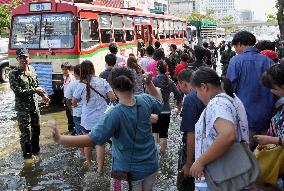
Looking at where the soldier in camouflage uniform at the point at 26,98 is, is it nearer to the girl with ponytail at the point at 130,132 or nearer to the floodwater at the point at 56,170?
the floodwater at the point at 56,170

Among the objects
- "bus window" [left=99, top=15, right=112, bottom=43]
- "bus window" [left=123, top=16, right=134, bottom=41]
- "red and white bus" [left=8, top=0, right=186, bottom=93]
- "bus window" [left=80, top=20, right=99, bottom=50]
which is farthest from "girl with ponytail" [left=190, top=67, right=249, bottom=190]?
"bus window" [left=123, top=16, right=134, bottom=41]

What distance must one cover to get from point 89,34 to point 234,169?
1026 centimetres

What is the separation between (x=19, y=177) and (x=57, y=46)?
6.39 meters

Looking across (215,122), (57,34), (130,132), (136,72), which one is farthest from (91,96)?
(57,34)

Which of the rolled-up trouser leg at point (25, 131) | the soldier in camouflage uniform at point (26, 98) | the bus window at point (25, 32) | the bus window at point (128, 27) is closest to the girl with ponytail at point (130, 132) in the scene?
the soldier in camouflage uniform at point (26, 98)

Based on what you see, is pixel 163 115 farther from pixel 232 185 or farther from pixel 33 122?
pixel 232 185

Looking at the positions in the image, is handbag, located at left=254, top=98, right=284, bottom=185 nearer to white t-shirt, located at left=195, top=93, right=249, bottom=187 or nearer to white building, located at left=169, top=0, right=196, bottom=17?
white t-shirt, located at left=195, top=93, right=249, bottom=187

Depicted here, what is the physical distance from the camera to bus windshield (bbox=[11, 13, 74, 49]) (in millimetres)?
12023

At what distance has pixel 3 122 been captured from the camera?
1046 centimetres

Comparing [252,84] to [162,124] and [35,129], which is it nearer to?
[162,124]

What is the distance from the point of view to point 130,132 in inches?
135

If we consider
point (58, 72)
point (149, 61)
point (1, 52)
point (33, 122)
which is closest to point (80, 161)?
point (33, 122)

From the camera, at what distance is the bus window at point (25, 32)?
487 inches

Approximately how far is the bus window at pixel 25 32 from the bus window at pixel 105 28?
2.03 meters
